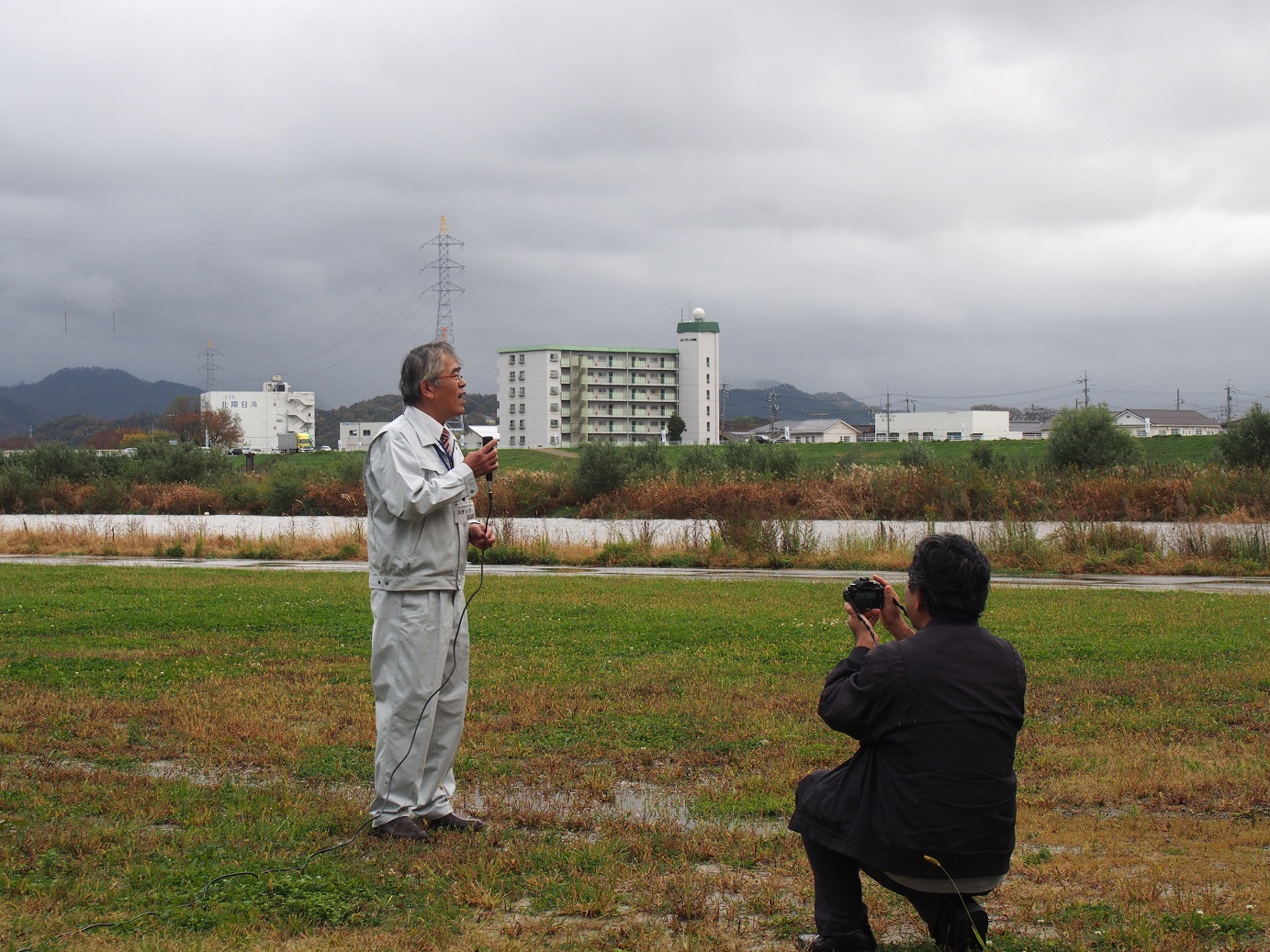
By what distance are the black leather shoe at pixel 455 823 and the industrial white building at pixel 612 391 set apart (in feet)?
512

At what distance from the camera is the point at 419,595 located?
17.7 feet

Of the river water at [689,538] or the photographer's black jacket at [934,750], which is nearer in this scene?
the photographer's black jacket at [934,750]

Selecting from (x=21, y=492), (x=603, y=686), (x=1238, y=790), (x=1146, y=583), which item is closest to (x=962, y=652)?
(x=1238, y=790)

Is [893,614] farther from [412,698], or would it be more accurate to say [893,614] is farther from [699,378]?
[699,378]

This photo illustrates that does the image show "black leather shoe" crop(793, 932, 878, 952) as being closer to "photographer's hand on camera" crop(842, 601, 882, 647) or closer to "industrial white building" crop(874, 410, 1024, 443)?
"photographer's hand on camera" crop(842, 601, 882, 647)

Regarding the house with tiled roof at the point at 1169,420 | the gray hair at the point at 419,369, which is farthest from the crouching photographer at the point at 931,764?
the house with tiled roof at the point at 1169,420

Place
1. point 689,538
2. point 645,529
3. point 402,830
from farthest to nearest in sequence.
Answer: point 689,538
point 645,529
point 402,830

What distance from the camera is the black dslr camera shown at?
4191 millimetres

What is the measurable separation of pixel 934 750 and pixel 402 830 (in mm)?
2614

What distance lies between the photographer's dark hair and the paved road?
14.0 meters

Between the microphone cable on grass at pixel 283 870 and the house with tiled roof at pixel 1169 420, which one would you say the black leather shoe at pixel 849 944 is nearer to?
the microphone cable on grass at pixel 283 870

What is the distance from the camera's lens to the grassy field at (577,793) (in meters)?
4.42

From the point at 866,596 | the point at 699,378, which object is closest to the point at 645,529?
the point at 866,596

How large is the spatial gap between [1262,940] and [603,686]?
214 inches
